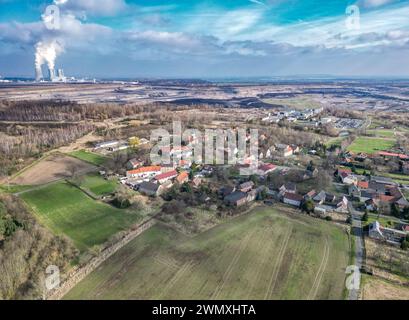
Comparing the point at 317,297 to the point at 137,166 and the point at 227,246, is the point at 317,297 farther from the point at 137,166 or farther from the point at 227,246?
the point at 137,166

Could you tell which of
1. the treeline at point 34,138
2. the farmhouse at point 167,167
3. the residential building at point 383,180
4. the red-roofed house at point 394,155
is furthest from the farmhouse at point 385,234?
the treeline at point 34,138

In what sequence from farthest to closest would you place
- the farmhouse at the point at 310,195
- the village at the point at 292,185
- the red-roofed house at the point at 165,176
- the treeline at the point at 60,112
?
1. the treeline at the point at 60,112
2. the red-roofed house at the point at 165,176
3. the farmhouse at the point at 310,195
4. the village at the point at 292,185

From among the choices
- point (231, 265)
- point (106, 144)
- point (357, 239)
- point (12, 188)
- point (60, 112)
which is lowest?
point (357, 239)

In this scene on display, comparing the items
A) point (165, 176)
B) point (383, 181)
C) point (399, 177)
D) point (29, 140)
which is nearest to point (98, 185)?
point (165, 176)

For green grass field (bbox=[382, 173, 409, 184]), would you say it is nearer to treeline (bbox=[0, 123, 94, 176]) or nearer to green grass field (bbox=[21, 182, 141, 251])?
green grass field (bbox=[21, 182, 141, 251])

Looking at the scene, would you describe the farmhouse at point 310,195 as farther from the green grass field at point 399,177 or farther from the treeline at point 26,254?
the treeline at point 26,254

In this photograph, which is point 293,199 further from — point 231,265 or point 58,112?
point 58,112

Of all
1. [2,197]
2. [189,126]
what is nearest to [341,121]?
[189,126]
